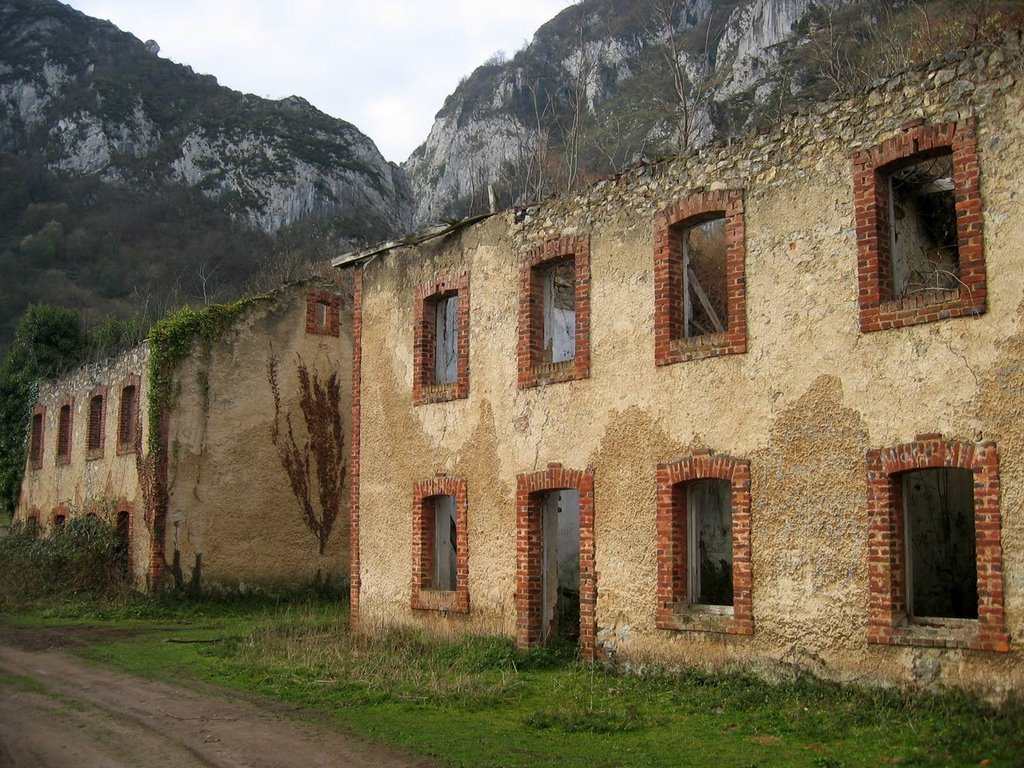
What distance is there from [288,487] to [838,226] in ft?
47.0

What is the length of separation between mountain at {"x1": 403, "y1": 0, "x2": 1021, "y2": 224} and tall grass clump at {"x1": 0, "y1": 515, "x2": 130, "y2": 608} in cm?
1123

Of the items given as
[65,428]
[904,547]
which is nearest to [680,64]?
[65,428]

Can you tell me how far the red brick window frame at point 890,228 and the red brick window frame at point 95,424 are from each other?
1965 centimetres

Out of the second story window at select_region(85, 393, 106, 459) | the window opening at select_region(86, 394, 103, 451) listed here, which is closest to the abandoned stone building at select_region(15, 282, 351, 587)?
the second story window at select_region(85, 393, 106, 459)

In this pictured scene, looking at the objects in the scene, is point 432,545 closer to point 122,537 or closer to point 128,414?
point 122,537

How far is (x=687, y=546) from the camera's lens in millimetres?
11320

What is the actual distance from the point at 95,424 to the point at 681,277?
59.1 feet

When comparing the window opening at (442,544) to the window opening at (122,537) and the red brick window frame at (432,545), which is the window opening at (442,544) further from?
the window opening at (122,537)

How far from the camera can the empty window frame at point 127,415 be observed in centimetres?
2212

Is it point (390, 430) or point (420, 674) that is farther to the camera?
point (390, 430)

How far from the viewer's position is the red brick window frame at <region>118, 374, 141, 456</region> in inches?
866

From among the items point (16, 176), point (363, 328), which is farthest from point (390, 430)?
point (16, 176)

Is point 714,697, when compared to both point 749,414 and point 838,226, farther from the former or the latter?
point 838,226

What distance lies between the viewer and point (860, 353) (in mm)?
9656
